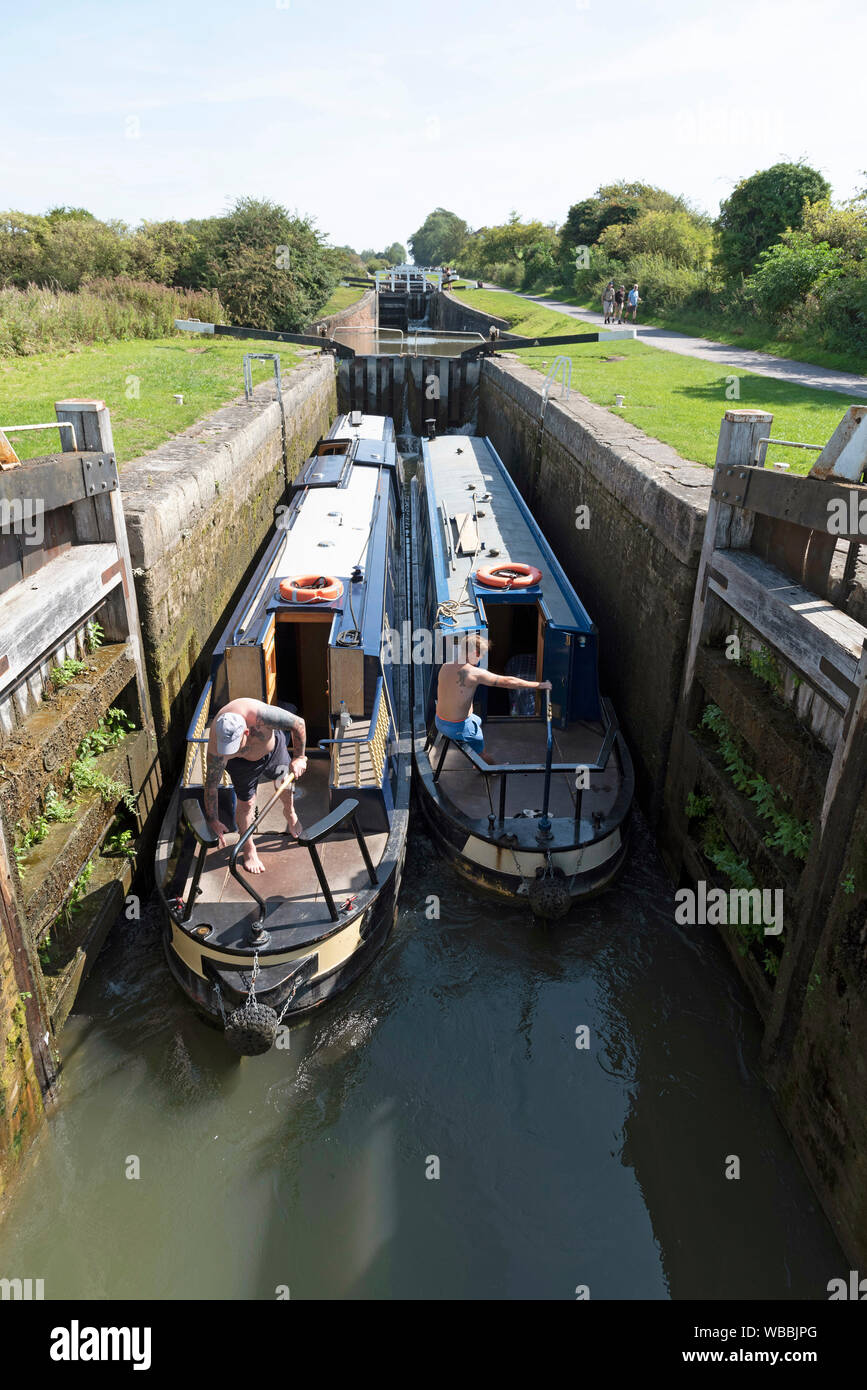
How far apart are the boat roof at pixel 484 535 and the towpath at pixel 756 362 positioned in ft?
20.8

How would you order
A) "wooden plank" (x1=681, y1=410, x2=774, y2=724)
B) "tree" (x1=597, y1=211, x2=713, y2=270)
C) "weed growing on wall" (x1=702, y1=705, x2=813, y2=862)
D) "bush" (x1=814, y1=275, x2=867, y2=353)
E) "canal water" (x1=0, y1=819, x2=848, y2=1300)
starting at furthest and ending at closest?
"tree" (x1=597, y1=211, x2=713, y2=270), "bush" (x1=814, y1=275, x2=867, y2=353), "wooden plank" (x1=681, y1=410, x2=774, y2=724), "weed growing on wall" (x1=702, y1=705, x2=813, y2=862), "canal water" (x1=0, y1=819, x2=848, y2=1300)

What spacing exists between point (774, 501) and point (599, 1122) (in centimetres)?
459

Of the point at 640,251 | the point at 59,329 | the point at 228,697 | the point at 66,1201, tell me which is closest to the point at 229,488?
the point at 228,697

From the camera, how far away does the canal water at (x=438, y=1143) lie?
15.5 feet

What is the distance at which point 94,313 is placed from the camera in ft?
69.2

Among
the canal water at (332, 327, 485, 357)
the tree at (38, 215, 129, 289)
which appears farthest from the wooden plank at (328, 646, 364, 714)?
the canal water at (332, 327, 485, 357)

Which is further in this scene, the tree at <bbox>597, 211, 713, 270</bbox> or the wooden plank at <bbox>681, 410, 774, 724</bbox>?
the tree at <bbox>597, 211, 713, 270</bbox>

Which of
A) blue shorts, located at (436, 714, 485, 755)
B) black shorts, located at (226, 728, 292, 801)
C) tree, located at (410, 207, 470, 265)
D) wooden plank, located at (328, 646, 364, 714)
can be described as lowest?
blue shorts, located at (436, 714, 485, 755)

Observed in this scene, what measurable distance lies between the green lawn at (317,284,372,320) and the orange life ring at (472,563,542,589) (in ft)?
88.3

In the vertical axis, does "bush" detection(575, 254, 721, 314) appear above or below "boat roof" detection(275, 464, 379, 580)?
above

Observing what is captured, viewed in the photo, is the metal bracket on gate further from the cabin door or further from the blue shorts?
the blue shorts

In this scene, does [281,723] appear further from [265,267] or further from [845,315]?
[265,267]

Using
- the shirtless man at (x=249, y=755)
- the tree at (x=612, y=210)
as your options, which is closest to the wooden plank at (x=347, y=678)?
the shirtless man at (x=249, y=755)

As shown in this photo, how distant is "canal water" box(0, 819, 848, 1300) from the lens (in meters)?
4.72
